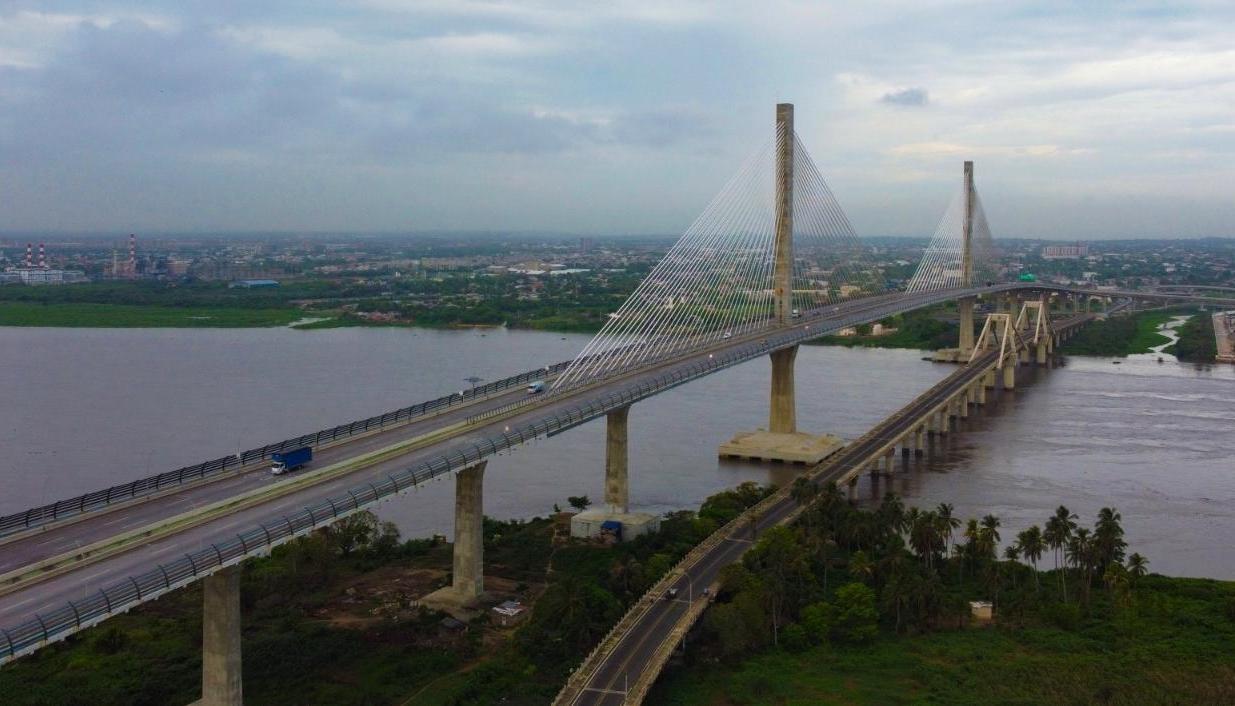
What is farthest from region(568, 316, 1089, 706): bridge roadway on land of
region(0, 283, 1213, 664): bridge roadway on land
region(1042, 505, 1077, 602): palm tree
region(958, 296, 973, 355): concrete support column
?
region(958, 296, 973, 355): concrete support column

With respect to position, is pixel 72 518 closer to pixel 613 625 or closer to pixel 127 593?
pixel 127 593

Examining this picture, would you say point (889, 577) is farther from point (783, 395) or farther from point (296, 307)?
point (296, 307)

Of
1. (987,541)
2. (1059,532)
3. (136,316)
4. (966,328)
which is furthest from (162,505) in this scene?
(136,316)

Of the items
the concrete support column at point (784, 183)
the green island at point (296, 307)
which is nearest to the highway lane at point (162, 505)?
the concrete support column at point (784, 183)

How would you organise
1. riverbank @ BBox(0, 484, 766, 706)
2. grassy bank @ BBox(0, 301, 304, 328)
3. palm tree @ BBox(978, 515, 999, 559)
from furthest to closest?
grassy bank @ BBox(0, 301, 304, 328) < palm tree @ BBox(978, 515, 999, 559) < riverbank @ BBox(0, 484, 766, 706)

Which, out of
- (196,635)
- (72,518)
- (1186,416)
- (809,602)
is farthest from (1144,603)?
(1186,416)

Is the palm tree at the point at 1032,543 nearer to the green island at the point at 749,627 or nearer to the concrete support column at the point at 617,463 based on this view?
the green island at the point at 749,627

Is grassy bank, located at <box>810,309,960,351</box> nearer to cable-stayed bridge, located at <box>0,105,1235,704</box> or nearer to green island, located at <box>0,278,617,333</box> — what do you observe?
green island, located at <box>0,278,617,333</box>
